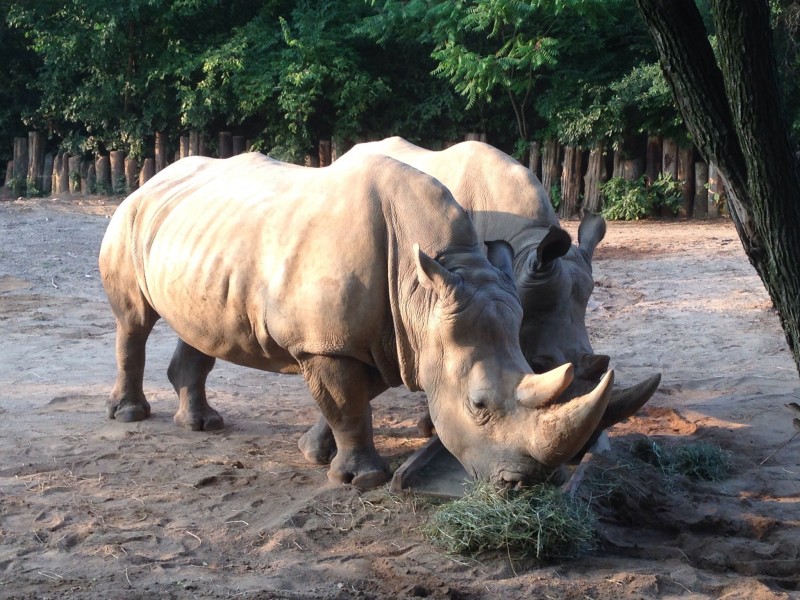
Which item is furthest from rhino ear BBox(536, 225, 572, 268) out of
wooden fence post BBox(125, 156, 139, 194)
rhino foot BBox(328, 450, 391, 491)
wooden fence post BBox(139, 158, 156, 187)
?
wooden fence post BBox(125, 156, 139, 194)

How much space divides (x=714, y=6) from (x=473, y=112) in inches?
592

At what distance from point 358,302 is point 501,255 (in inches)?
26.5

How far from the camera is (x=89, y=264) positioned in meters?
11.7

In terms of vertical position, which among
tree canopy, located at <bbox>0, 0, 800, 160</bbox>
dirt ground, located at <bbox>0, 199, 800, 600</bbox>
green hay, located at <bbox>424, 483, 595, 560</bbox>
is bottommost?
dirt ground, located at <bbox>0, 199, 800, 600</bbox>

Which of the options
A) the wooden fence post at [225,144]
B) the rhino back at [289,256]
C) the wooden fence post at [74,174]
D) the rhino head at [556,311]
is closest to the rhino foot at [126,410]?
the rhino back at [289,256]

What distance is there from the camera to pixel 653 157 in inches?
630

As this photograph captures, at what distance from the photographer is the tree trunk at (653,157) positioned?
52.3 feet

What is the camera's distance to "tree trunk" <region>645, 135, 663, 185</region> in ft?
52.3

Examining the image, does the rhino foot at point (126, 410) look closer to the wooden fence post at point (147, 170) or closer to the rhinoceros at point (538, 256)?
the rhinoceros at point (538, 256)

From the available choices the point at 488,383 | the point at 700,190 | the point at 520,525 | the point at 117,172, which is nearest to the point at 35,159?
the point at 117,172

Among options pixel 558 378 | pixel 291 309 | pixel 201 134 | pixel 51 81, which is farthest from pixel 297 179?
pixel 51 81

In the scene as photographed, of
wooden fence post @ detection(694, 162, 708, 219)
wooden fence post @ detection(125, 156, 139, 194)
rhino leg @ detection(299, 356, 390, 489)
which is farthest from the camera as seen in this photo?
wooden fence post @ detection(125, 156, 139, 194)

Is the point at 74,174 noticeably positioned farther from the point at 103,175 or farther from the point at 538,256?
the point at 538,256

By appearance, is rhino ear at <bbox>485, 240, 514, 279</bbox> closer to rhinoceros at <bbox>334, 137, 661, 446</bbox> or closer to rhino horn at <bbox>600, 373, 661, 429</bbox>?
rhinoceros at <bbox>334, 137, 661, 446</bbox>
